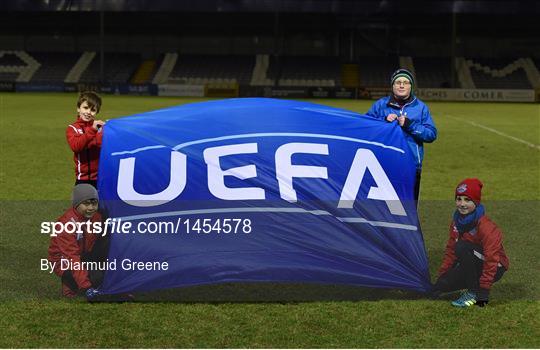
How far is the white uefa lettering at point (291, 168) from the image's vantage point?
5.42 meters

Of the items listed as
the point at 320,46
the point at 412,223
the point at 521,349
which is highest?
the point at 320,46

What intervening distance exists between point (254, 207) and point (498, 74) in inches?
1973

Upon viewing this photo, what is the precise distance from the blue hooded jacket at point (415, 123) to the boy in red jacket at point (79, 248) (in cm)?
238

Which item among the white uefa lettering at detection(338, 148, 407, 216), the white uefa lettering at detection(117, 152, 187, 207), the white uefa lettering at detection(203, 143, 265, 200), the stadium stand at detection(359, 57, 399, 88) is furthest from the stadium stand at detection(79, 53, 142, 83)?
the white uefa lettering at detection(338, 148, 407, 216)

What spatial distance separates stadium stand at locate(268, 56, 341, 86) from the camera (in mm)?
51819

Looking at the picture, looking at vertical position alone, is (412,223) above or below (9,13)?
below

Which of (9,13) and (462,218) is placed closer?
(462,218)

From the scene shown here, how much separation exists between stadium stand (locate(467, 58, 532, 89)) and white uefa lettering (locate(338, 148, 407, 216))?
46560 mm

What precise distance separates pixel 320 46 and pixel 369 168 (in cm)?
5205

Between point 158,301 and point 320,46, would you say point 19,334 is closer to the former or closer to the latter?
point 158,301

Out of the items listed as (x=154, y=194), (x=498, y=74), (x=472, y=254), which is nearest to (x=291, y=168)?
(x=154, y=194)

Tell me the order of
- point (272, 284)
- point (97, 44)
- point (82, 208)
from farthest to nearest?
1. point (97, 44)
2. point (272, 284)
3. point (82, 208)

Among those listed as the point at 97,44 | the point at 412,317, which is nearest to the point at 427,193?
the point at 412,317

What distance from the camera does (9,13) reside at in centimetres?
5381
